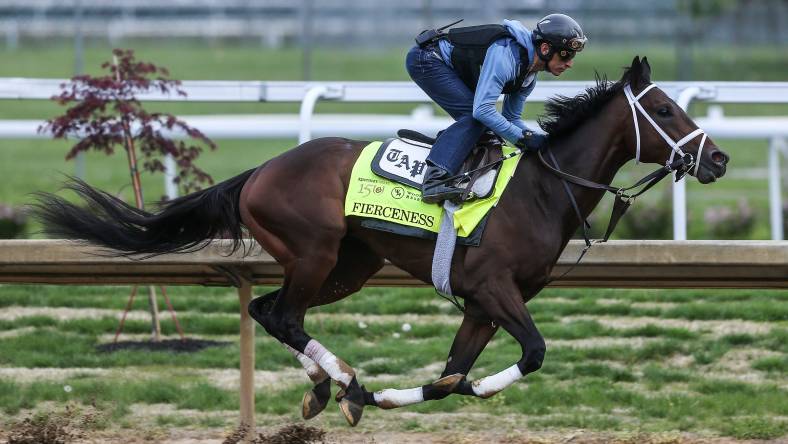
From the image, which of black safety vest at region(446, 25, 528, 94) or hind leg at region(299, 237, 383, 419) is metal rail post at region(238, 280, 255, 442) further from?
black safety vest at region(446, 25, 528, 94)

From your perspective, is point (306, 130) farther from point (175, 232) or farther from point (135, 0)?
point (135, 0)

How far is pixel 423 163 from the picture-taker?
17.8ft

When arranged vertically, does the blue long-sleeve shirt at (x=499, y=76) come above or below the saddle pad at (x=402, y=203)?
above

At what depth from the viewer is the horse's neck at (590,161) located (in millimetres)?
5309

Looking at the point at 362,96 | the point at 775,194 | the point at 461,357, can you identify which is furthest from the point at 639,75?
the point at 775,194

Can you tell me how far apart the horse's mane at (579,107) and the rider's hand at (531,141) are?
0.25 ft

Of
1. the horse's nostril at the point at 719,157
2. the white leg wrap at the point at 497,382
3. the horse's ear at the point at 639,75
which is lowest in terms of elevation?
the white leg wrap at the point at 497,382

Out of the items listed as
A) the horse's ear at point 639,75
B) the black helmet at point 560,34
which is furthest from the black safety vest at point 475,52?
the horse's ear at point 639,75

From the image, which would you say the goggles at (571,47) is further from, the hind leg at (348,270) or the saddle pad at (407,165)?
the hind leg at (348,270)

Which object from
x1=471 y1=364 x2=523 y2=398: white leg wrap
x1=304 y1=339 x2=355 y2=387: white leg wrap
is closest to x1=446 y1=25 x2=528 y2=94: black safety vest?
x1=471 y1=364 x2=523 y2=398: white leg wrap

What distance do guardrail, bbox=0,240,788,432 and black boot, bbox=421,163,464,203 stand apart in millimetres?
826

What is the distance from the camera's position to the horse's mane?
5367 mm

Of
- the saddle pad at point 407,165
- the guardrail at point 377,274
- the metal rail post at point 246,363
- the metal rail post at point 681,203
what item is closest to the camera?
the saddle pad at point 407,165

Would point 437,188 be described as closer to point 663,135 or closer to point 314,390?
point 663,135
